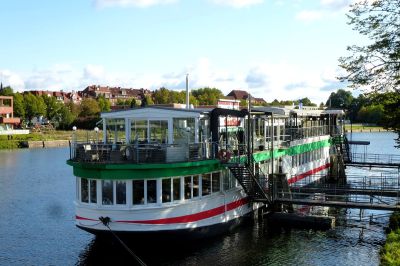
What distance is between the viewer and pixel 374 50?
66.2 feet

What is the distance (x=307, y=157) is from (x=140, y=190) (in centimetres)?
2426

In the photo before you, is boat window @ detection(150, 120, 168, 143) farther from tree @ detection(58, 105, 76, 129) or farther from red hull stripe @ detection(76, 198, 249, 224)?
tree @ detection(58, 105, 76, 129)

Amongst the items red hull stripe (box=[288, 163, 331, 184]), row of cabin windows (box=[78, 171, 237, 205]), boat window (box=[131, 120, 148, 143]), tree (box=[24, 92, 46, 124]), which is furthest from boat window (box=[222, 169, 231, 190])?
tree (box=[24, 92, 46, 124])

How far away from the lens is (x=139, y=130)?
92.8 feet

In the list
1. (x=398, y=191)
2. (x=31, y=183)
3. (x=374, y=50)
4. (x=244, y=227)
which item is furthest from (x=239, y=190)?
(x=31, y=183)

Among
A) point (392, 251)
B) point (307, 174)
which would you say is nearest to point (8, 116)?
point (307, 174)

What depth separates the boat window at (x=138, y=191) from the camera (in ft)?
79.7

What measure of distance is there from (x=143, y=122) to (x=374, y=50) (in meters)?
13.2

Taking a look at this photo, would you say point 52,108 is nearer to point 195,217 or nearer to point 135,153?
point 135,153

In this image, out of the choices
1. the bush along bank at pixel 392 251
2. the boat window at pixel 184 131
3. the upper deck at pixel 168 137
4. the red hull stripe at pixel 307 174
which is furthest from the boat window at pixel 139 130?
the red hull stripe at pixel 307 174

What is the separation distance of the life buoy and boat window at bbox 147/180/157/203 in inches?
191

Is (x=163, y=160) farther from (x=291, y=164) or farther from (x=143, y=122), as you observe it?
(x=291, y=164)

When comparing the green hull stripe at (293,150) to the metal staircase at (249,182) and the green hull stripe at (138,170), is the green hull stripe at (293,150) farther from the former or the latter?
the green hull stripe at (138,170)

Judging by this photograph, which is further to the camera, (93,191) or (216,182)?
(216,182)
